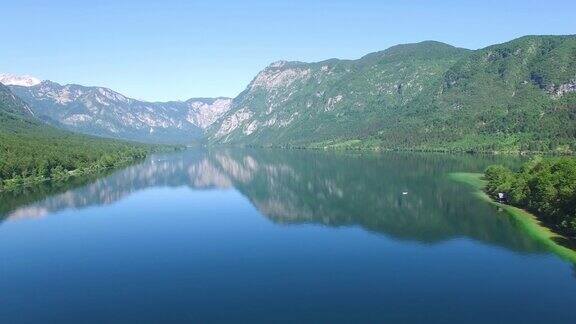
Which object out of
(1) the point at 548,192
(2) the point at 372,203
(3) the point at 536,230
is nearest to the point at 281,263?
(3) the point at 536,230

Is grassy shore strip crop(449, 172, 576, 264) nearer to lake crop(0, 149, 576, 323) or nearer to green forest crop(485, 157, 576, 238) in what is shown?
lake crop(0, 149, 576, 323)

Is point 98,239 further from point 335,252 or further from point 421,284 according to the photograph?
point 421,284

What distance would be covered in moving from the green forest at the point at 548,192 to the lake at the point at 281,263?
6338 millimetres

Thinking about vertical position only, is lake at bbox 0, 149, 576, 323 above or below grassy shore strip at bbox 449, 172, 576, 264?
below

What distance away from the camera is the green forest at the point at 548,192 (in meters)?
87.7

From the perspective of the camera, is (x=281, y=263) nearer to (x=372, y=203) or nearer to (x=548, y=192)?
(x=548, y=192)

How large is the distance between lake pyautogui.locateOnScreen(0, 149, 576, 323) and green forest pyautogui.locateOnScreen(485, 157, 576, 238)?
6.34m

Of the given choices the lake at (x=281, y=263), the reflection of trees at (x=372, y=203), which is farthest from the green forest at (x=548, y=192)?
the reflection of trees at (x=372, y=203)

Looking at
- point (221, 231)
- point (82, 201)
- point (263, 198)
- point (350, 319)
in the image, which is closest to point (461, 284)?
point (350, 319)

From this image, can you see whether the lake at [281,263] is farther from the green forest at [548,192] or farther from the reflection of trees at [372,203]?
the green forest at [548,192]

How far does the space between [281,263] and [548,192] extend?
53704mm

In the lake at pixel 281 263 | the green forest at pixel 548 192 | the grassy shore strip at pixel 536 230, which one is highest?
the green forest at pixel 548 192

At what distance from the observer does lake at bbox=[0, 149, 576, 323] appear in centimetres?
5825

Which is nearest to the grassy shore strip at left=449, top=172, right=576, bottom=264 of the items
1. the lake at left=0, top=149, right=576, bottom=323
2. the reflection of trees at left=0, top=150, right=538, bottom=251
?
the lake at left=0, top=149, right=576, bottom=323
